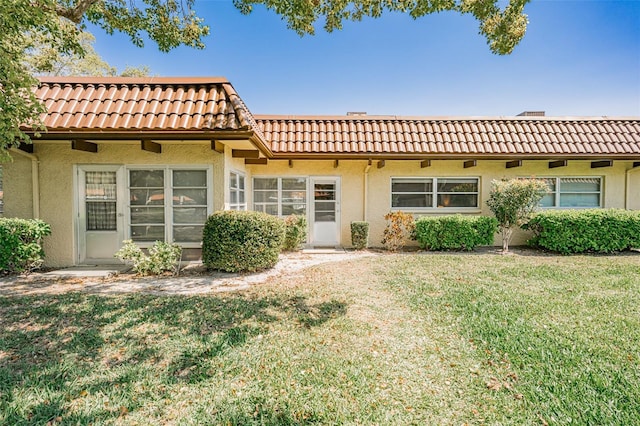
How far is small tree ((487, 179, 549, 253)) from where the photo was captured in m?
9.27

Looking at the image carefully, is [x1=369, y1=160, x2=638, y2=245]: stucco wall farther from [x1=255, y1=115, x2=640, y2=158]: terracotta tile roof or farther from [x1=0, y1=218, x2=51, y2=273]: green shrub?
[x1=0, y1=218, x2=51, y2=273]: green shrub

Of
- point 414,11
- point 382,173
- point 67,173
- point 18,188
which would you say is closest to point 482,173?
point 382,173

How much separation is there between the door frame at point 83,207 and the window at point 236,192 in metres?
2.68

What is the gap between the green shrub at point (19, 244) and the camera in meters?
6.57

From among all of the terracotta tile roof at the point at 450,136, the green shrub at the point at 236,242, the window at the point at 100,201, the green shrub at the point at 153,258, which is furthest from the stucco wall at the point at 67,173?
the terracotta tile roof at the point at 450,136

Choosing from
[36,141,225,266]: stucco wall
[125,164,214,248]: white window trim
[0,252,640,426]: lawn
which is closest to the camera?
[0,252,640,426]: lawn

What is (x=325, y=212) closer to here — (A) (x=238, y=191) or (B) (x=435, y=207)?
(A) (x=238, y=191)

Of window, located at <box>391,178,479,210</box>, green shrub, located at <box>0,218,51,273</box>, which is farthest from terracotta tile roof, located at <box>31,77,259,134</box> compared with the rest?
window, located at <box>391,178,479,210</box>

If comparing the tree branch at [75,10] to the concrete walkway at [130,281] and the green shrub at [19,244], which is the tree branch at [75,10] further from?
the concrete walkway at [130,281]

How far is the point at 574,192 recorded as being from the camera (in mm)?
11164

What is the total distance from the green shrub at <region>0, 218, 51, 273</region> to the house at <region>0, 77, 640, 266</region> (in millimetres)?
835

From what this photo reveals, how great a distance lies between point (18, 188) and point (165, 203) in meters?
3.66

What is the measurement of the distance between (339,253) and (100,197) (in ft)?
22.6

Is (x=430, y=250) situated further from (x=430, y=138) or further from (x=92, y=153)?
(x=92, y=153)
